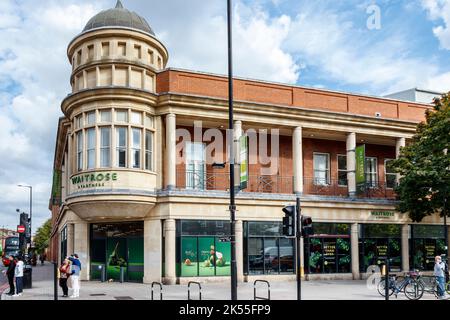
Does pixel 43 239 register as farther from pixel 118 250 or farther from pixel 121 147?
pixel 121 147

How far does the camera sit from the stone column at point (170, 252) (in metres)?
25.3

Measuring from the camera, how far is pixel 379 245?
100 ft

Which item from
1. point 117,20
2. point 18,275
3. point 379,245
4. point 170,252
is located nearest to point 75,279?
point 18,275

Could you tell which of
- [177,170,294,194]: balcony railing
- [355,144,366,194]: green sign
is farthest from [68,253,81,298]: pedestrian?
[355,144,366,194]: green sign

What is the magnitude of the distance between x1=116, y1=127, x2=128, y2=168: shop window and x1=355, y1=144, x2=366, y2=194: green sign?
12636 millimetres

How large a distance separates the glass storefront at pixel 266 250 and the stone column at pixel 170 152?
176 inches

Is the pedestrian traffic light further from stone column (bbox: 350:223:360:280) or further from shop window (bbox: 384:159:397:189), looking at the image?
shop window (bbox: 384:159:397:189)

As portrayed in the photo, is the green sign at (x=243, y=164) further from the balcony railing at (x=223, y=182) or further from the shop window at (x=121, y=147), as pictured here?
the shop window at (x=121, y=147)

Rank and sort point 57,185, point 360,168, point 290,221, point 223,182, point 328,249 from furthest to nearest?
1. point 57,185
2. point 360,168
3. point 328,249
4. point 223,182
5. point 290,221

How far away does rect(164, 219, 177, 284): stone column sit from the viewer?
25.3 meters

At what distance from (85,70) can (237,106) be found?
25.2 feet

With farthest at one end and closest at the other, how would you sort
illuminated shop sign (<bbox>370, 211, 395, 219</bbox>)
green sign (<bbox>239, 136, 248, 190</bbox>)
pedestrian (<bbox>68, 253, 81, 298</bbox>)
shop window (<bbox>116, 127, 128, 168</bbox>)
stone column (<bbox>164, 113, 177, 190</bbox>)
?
illuminated shop sign (<bbox>370, 211, 395, 219</bbox>), stone column (<bbox>164, 113, 177, 190</bbox>), shop window (<bbox>116, 127, 128, 168</bbox>), green sign (<bbox>239, 136, 248, 190</bbox>), pedestrian (<bbox>68, 253, 81, 298</bbox>)

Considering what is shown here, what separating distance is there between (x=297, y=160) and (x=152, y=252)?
29.9 feet

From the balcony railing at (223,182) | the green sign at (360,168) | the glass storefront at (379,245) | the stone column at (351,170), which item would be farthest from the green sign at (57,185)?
the glass storefront at (379,245)
